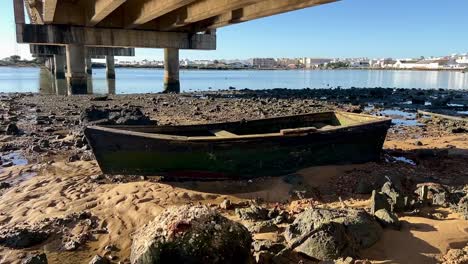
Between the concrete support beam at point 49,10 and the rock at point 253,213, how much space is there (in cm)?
1749

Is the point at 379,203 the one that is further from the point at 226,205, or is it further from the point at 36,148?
the point at 36,148

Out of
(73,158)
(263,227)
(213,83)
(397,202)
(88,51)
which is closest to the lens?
(263,227)

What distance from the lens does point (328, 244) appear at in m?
3.78

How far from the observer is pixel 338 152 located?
22.6 feet

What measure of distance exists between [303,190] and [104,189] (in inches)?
123

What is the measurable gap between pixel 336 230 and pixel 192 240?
1.60 metres

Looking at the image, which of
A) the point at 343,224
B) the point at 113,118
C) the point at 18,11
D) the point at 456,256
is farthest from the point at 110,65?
the point at 456,256

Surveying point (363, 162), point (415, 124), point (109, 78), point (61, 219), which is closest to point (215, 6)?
point (415, 124)

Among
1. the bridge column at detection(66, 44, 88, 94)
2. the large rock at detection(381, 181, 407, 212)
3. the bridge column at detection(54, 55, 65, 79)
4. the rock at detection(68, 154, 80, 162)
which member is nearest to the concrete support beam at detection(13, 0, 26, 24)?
the bridge column at detection(66, 44, 88, 94)

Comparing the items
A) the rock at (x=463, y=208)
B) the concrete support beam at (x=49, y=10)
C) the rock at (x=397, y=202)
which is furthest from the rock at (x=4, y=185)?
the concrete support beam at (x=49, y=10)

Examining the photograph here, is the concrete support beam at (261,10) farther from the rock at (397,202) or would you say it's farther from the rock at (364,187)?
the rock at (397,202)

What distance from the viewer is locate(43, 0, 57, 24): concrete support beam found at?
18538 mm

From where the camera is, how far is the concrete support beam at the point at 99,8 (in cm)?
1742

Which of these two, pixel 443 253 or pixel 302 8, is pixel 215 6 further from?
pixel 443 253
